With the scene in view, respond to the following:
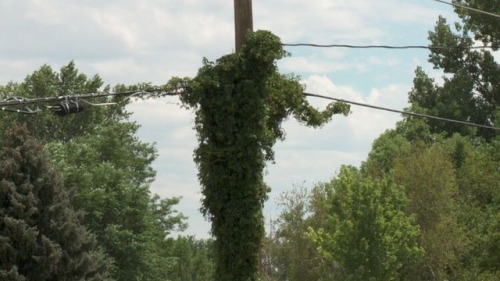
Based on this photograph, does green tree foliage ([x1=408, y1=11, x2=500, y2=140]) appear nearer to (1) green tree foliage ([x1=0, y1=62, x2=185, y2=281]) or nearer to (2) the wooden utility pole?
(1) green tree foliage ([x1=0, y1=62, x2=185, y2=281])

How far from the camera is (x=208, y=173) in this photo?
83.0 feet

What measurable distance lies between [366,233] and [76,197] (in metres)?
16.1

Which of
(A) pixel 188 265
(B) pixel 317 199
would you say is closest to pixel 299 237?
(B) pixel 317 199

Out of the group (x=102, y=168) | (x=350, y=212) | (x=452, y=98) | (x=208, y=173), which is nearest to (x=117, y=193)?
(x=102, y=168)

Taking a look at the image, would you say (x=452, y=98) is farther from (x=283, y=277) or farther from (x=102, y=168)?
(x=102, y=168)

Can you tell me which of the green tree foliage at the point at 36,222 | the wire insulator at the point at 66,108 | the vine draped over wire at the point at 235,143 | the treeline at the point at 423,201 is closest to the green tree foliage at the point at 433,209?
the treeline at the point at 423,201

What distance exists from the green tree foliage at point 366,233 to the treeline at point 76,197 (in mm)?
10355

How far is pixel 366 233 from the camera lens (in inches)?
2231

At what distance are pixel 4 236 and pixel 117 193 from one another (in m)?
15.7

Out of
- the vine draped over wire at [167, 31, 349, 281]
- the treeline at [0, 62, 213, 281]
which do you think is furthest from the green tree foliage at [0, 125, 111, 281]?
the vine draped over wire at [167, 31, 349, 281]

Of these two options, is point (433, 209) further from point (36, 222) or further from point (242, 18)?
point (242, 18)

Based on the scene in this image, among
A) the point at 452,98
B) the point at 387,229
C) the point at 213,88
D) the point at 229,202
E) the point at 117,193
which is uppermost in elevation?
the point at 452,98

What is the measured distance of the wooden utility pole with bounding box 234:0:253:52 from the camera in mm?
24078

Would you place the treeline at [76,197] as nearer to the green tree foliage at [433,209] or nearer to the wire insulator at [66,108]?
the green tree foliage at [433,209]
